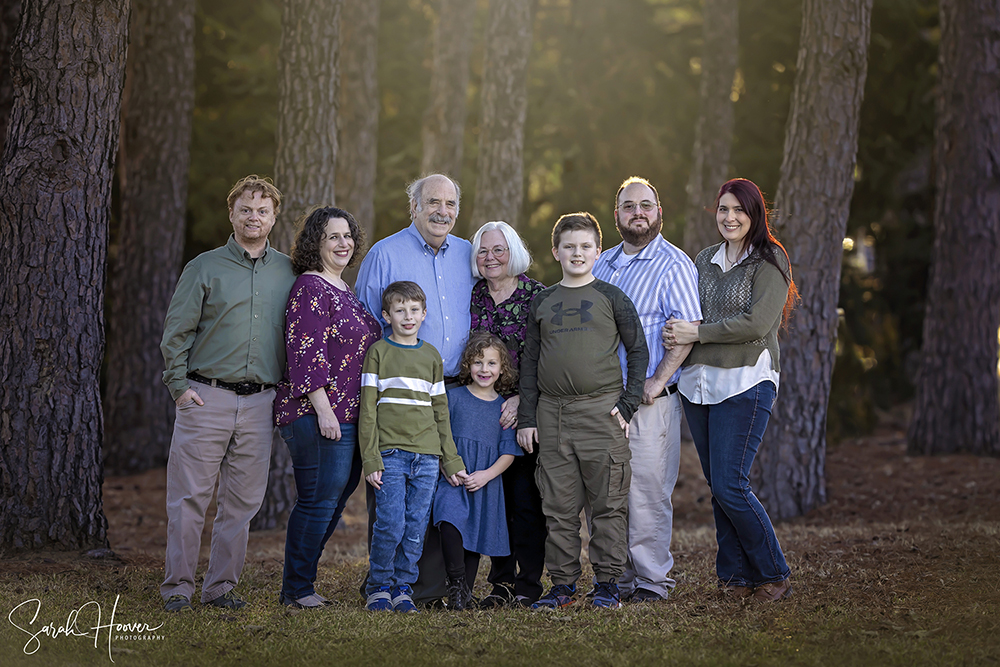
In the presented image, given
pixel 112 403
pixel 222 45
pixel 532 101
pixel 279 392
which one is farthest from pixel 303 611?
pixel 532 101

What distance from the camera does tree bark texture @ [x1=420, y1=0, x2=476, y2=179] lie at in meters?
12.7

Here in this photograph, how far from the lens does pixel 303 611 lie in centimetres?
480

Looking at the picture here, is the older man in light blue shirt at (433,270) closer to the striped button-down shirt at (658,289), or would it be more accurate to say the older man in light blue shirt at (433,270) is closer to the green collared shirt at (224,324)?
the green collared shirt at (224,324)

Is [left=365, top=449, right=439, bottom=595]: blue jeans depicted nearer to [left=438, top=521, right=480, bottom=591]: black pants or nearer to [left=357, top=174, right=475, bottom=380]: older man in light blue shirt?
[left=438, top=521, right=480, bottom=591]: black pants

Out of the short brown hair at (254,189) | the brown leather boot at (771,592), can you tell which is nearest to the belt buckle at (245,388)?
the short brown hair at (254,189)

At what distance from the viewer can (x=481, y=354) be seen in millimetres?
4980

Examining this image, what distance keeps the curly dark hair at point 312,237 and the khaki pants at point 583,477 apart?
144 centimetres

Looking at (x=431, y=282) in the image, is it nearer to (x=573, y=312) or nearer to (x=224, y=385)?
(x=573, y=312)

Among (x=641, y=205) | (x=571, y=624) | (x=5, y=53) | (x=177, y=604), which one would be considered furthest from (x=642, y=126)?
(x=177, y=604)

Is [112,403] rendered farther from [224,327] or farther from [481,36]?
[481,36]

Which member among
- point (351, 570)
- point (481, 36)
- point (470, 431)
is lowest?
point (351, 570)

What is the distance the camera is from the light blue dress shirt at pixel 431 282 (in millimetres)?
5113

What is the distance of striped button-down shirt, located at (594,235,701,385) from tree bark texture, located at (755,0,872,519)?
377cm

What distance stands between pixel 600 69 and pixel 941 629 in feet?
40.1
